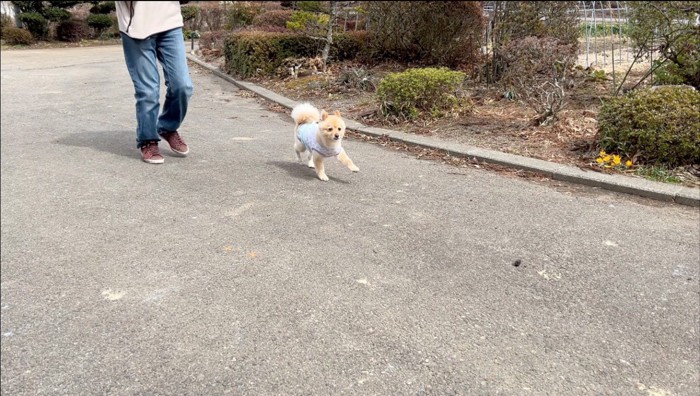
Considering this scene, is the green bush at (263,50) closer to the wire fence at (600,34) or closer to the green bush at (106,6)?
the wire fence at (600,34)

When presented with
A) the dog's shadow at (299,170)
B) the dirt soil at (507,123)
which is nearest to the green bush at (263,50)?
the dirt soil at (507,123)

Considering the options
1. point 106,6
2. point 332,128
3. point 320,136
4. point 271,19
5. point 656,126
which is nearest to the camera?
point 106,6

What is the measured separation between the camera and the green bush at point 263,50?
9766 millimetres

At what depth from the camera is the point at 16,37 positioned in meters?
18.8

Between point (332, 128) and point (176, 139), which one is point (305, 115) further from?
point (176, 139)

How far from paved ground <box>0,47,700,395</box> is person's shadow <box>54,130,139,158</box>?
399 millimetres

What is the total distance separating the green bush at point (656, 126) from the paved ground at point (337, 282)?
696mm

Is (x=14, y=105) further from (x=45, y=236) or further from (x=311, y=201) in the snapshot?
(x=311, y=201)

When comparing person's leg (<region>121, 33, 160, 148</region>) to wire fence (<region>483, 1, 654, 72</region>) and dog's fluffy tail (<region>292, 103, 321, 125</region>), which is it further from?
wire fence (<region>483, 1, 654, 72</region>)

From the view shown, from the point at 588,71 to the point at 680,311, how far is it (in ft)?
21.1

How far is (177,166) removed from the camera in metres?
4.90

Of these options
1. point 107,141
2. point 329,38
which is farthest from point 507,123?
point 329,38

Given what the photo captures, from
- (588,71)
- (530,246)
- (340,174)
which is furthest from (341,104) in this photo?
(530,246)

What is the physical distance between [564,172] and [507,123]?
5.44ft
